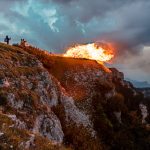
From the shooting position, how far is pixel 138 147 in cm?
9475

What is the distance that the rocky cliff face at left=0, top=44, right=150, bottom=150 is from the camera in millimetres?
59612

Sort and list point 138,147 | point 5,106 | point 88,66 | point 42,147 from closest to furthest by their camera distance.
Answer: point 42,147 → point 5,106 → point 138,147 → point 88,66

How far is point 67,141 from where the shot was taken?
7650 centimetres

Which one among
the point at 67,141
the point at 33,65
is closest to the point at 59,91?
the point at 33,65

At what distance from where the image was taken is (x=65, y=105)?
84.5 m

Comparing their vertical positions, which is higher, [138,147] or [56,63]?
[56,63]

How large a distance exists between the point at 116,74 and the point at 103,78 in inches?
570

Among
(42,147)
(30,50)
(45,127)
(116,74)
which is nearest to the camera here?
(42,147)

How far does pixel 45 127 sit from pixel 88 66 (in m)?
49.1

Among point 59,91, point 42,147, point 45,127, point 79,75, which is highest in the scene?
point 79,75

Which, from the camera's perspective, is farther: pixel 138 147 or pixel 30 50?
pixel 30 50

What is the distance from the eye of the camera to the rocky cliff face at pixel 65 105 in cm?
5961

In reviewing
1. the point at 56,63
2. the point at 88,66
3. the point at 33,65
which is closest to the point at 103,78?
the point at 88,66

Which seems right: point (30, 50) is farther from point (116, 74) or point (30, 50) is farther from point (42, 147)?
point (42, 147)
